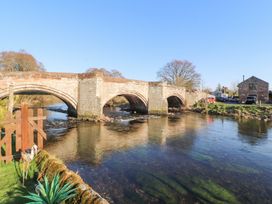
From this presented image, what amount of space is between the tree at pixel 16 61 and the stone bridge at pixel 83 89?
22735 millimetres

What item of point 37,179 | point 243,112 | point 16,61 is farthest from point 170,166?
point 16,61

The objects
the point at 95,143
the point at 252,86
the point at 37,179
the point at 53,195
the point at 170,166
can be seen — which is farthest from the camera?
the point at 252,86

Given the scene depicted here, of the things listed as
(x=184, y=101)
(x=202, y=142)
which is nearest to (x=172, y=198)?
(x=202, y=142)

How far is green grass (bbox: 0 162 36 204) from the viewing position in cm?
562

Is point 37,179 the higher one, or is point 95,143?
point 37,179

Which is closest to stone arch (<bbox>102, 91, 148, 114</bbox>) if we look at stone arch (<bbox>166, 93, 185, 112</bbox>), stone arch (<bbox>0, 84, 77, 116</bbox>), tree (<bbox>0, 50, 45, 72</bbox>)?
stone arch (<bbox>166, 93, 185, 112</bbox>)

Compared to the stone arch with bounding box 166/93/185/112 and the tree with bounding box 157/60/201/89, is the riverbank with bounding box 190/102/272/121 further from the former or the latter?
the tree with bounding box 157/60/201/89

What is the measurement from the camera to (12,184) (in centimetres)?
646

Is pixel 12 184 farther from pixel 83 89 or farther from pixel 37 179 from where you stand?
pixel 83 89

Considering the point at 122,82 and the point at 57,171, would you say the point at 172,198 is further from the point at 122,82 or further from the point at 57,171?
the point at 122,82

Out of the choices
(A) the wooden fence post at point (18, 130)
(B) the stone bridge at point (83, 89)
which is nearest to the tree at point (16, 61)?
(B) the stone bridge at point (83, 89)

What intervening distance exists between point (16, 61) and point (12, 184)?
152 ft

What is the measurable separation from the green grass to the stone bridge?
31.9 ft

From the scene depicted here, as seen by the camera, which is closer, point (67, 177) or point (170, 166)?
point (67, 177)
